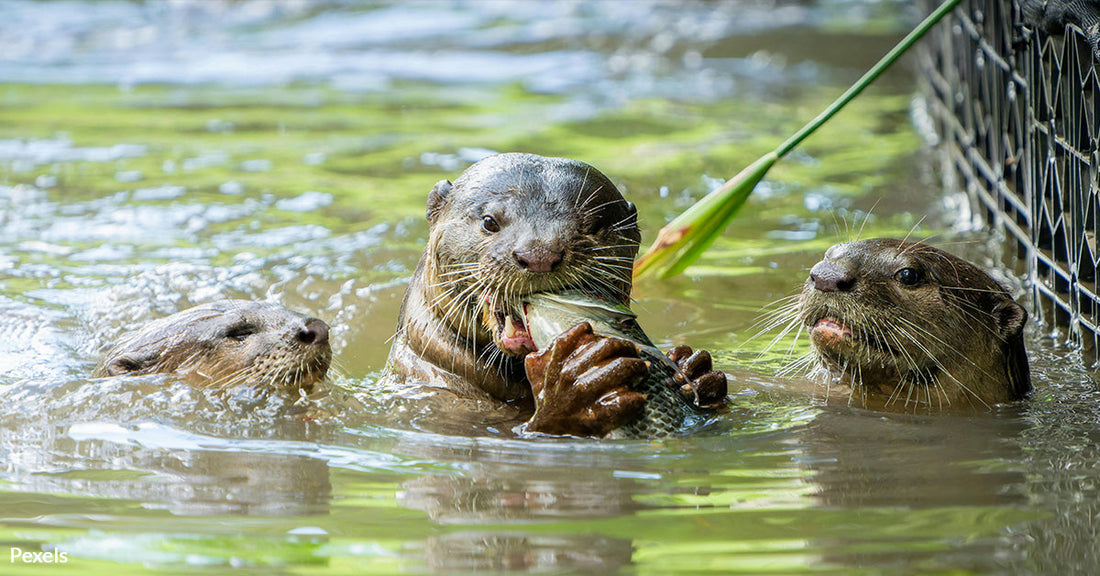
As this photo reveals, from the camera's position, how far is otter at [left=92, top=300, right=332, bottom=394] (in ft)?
13.3

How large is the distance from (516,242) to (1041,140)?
2274mm

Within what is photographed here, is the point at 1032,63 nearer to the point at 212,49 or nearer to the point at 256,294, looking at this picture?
the point at 256,294

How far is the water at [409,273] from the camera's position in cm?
283

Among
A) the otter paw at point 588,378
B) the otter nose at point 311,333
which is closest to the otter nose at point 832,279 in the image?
the otter paw at point 588,378

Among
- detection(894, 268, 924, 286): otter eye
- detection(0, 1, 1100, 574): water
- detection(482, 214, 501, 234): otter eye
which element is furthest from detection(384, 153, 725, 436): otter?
detection(894, 268, 924, 286): otter eye

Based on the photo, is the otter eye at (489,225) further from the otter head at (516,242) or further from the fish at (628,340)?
the fish at (628,340)

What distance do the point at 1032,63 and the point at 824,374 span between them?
1434 mm

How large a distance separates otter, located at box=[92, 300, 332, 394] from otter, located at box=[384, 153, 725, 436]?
0.26 m

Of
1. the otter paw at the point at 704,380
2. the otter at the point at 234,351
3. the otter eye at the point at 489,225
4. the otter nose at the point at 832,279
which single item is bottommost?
the otter paw at the point at 704,380

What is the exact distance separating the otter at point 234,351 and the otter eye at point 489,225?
0.69 m

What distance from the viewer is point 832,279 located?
364 cm

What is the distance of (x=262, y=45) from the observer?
1237 centimetres

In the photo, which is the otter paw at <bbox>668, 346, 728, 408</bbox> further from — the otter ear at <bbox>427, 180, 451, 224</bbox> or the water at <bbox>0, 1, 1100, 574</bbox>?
the otter ear at <bbox>427, 180, 451, 224</bbox>

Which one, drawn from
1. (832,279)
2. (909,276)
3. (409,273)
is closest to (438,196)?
(832,279)
